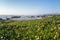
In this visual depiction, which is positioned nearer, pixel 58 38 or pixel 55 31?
pixel 58 38

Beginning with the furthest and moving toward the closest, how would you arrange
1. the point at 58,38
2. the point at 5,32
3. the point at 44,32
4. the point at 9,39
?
the point at 5,32
the point at 9,39
the point at 44,32
the point at 58,38

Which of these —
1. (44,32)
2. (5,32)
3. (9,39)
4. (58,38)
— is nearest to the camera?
(58,38)

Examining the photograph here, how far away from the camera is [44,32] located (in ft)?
37.7

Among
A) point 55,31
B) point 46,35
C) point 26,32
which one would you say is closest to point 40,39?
point 46,35

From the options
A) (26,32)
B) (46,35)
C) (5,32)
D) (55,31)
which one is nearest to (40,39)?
(46,35)

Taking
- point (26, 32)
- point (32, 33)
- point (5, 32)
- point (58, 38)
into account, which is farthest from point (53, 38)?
point (5, 32)

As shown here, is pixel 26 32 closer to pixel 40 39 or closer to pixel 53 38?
pixel 40 39

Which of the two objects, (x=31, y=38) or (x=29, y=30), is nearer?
(x=31, y=38)

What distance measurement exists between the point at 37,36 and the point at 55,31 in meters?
1.33

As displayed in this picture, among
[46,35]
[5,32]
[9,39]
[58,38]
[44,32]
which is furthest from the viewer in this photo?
[5,32]

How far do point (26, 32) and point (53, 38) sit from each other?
316 cm

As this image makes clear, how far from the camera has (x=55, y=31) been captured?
11.0m

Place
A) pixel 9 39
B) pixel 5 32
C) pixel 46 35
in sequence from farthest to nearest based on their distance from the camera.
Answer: pixel 5 32 → pixel 9 39 → pixel 46 35

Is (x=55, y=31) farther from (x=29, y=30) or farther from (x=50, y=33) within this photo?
(x=29, y=30)
